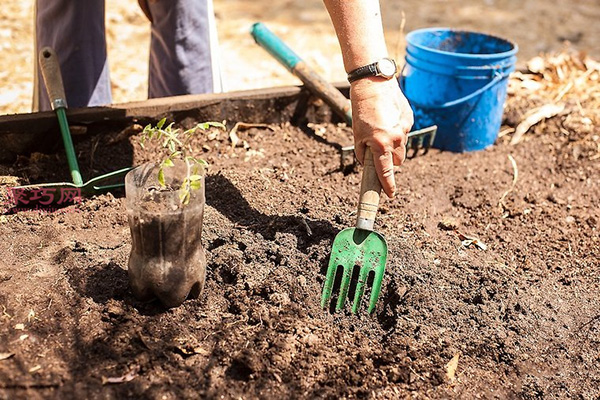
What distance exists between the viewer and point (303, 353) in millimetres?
1981

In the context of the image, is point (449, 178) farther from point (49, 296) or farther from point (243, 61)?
point (243, 61)

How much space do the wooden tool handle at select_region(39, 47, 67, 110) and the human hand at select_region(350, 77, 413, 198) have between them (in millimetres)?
1442

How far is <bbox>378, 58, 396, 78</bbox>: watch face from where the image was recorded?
6.67 feet

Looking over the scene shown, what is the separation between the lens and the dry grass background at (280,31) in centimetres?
452

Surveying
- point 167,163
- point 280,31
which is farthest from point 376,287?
point 280,31

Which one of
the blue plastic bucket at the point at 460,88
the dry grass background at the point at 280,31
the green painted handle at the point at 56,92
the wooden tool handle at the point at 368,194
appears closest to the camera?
the wooden tool handle at the point at 368,194

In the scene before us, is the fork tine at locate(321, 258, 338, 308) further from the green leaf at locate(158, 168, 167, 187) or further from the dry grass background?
the dry grass background

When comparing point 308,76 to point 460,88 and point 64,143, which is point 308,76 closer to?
point 460,88

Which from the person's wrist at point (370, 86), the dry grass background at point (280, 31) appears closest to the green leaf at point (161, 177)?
the person's wrist at point (370, 86)

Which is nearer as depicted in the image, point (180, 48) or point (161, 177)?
point (161, 177)

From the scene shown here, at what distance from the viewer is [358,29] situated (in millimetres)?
2035

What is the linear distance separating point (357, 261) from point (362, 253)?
0.03 metres

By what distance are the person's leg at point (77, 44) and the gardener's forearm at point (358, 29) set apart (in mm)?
1515

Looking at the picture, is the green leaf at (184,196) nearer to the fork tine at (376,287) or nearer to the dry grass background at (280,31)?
the fork tine at (376,287)
